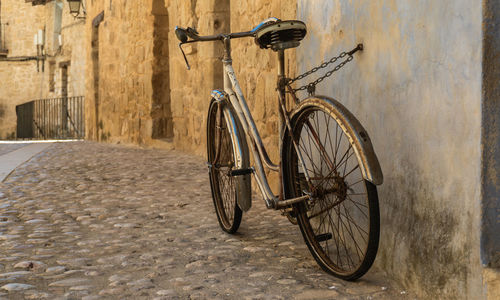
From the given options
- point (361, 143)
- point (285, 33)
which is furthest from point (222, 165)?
point (361, 143)

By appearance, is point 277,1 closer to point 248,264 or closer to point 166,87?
point 248,264

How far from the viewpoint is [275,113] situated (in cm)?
411

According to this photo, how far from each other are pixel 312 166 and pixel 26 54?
24.7 m

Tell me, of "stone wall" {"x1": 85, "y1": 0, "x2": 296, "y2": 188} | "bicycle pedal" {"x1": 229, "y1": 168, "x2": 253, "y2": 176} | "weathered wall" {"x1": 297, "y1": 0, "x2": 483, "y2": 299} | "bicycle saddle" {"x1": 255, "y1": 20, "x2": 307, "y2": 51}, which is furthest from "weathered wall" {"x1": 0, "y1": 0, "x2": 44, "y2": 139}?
"weathered wall" {"x1": 297, "y1": 0, "x2": 483, "y2": 299}

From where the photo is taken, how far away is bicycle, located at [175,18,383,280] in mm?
2121

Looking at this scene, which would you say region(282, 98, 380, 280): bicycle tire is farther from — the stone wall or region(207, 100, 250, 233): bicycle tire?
the stone wall

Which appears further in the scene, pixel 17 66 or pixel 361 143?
pixel 17 66

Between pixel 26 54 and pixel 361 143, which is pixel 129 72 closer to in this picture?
pixel 361 143

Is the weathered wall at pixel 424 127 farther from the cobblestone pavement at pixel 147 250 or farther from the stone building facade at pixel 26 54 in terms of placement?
the stone building facade at pixel 26 54

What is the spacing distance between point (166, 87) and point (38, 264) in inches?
260

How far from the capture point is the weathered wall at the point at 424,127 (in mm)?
1762

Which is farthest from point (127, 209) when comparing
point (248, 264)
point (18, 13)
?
point (18, 13)

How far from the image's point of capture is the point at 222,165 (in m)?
3.29

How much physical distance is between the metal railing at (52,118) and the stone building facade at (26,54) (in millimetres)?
832
